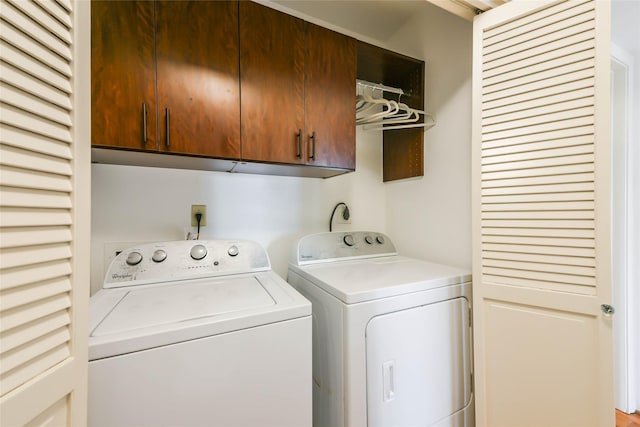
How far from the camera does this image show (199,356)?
0.77 metres

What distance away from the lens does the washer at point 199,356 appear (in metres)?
0.69

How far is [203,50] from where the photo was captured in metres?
1.13

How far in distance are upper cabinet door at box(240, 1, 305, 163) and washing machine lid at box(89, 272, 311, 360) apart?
2.08 feet

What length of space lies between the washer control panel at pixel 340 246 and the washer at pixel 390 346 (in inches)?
4.7

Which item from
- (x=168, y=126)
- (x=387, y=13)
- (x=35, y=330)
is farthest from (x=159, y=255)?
(x=387, y=13)

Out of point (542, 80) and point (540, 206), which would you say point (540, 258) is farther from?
point (542, 80)

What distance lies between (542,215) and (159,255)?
172 cm

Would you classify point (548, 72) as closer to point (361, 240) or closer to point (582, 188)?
point (582, 188)

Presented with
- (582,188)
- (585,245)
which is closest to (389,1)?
(582,188)

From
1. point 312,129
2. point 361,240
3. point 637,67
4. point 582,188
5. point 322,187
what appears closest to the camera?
point 582,188

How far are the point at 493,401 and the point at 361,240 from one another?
3.44 feet

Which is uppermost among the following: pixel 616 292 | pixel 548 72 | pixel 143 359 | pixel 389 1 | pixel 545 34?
pixel 389 1

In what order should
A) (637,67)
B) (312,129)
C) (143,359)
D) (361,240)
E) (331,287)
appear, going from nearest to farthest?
(143,359) < (331,287) < (312,129) < (637,67) < (361,240)

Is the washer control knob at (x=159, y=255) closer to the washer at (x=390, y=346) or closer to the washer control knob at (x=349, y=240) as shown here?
the washer at (x=390, y=346)
